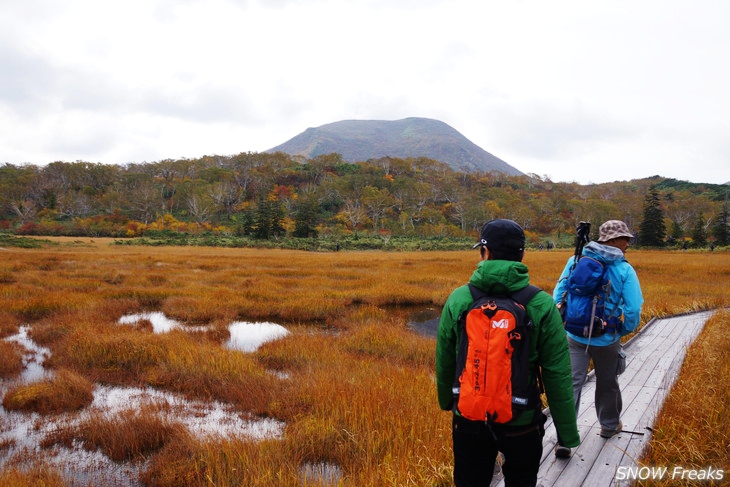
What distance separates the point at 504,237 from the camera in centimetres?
219

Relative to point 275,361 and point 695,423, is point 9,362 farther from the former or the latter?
point 695,423

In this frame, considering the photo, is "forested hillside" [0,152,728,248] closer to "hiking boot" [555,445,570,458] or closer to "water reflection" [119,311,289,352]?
"water reflection" [119,311,289,352]

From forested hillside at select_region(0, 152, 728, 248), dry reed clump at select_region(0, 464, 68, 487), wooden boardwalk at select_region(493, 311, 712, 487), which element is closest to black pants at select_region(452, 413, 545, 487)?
wooden boardwalk at select_region(493, 311, 712, 487)

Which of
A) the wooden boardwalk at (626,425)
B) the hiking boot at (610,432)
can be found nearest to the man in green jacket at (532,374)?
the wooden boardwalk at (626,425)

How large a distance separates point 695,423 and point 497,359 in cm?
321

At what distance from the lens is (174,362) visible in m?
7.55

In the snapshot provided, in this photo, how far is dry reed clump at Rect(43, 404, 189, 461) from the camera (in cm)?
476

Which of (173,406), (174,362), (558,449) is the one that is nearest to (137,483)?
(173,406)

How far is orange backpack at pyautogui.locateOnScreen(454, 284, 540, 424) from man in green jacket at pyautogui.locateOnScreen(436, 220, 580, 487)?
3.7 inches

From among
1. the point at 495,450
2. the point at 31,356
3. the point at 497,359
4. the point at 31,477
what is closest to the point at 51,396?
the point at 31,477

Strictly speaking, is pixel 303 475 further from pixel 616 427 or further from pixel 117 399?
pixel 117 399

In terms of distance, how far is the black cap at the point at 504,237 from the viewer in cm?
217

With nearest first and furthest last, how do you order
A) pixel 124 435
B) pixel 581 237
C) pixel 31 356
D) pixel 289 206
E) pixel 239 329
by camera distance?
pixel 581 237 → pixel 124 435 → pixel 31 356 → pixel 239 329 → pixel 289 206

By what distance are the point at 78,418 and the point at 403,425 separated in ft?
15.8
